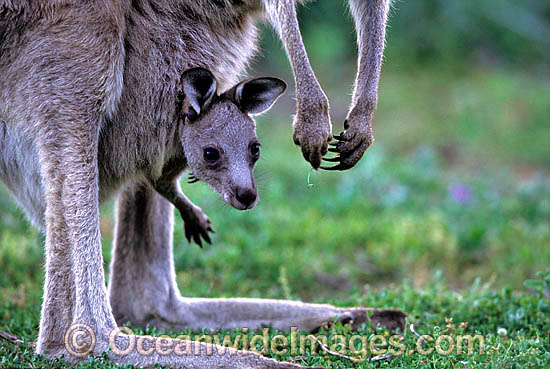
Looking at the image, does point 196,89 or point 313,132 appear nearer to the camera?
point 313,132

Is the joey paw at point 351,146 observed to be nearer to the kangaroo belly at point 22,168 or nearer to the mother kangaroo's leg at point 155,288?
the mother kangaroo's leg at point 155,288

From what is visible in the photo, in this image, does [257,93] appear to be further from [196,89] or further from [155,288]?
[155,288]

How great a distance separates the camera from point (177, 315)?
12.5ft

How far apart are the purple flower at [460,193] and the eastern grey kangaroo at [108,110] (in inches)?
126

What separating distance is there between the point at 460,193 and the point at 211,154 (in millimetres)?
3906

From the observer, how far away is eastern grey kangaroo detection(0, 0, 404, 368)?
313 cm

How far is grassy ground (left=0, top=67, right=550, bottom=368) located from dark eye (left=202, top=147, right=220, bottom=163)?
433 mm

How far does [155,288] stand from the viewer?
12.6 feet

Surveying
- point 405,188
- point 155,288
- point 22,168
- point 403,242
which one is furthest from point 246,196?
point 405,188

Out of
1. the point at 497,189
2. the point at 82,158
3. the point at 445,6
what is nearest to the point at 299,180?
the point at 497,189

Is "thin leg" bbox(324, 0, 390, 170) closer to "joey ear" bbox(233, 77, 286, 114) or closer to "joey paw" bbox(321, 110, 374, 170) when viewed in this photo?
"joey paw" bbox(321, 110, 374, 170)

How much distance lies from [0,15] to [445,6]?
8.22 meters

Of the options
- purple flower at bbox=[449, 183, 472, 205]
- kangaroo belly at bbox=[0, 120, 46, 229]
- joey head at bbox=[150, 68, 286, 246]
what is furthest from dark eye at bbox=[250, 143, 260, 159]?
purple flower at bbox=[449, 183, 472, 205]

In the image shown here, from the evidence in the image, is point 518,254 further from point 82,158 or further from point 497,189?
point 82,158
